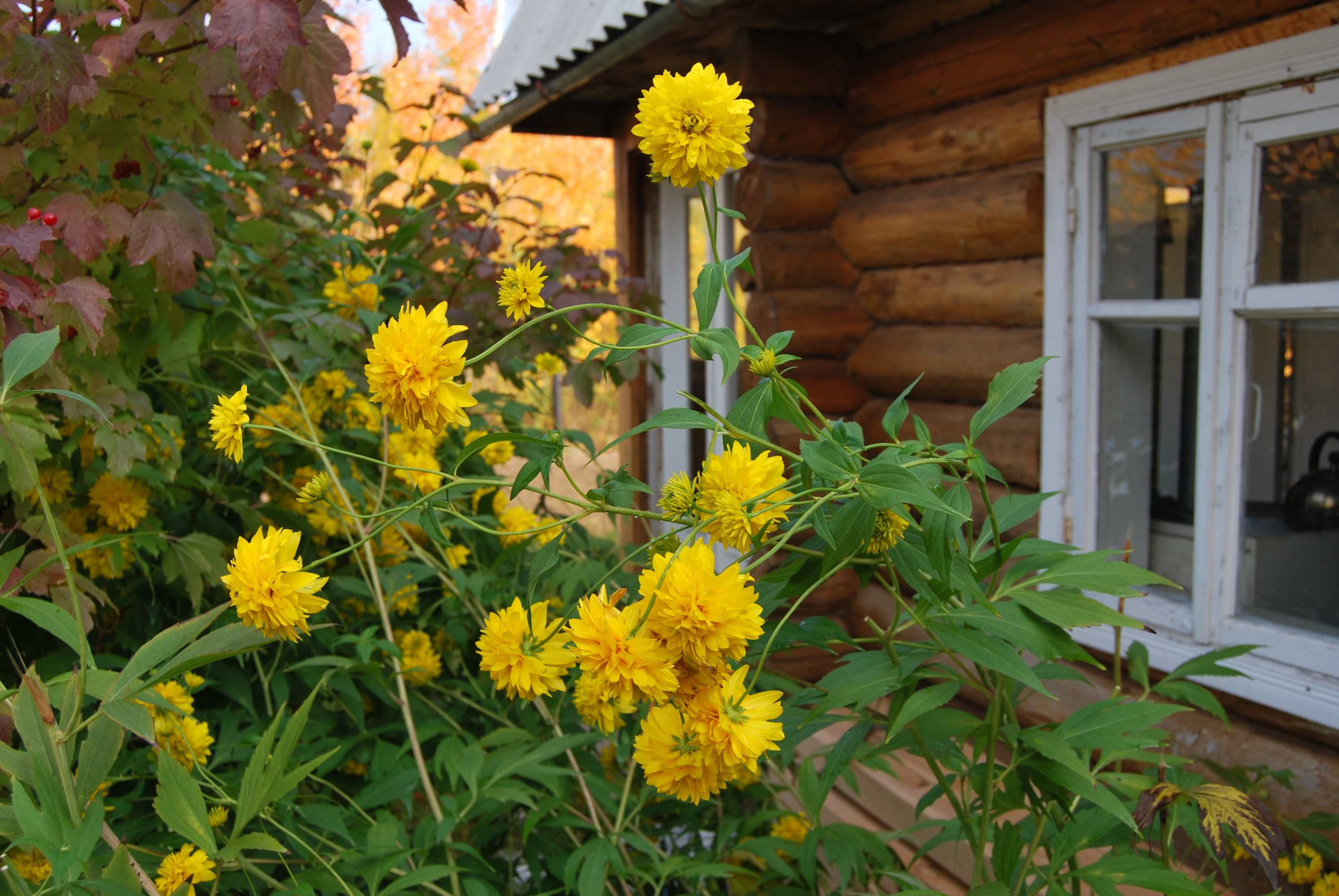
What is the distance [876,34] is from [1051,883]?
2693 mm

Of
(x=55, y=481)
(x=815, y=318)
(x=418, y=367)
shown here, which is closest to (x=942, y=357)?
(x=815, y=318)

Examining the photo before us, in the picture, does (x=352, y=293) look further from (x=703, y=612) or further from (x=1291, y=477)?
(x=1291, y=477)

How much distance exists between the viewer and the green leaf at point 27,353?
818 millimetres

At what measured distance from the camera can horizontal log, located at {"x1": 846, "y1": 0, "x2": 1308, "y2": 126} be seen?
7.01ft

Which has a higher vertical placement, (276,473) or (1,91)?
(1,91)

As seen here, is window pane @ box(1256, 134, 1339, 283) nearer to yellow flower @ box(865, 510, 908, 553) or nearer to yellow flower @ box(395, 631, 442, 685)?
yellow flower @ box(865, 510, 908, 553)

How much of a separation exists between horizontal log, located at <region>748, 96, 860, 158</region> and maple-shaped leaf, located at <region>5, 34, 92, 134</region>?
222 cm

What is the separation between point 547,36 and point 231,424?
3.60 meters

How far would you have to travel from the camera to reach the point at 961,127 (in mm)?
2771

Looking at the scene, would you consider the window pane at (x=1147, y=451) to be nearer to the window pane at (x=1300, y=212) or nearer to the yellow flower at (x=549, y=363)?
the window pane at (x=1300, y=212)

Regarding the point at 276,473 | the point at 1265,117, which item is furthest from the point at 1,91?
the point at 1265,117

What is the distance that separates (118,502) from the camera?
1450 millimetres

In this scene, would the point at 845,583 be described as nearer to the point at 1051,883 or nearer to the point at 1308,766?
the point at 1308,766

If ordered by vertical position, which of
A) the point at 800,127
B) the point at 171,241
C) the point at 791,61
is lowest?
the point at 171,241
